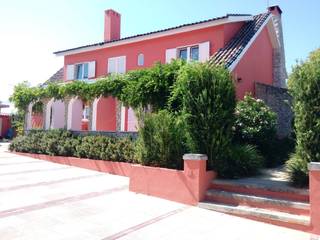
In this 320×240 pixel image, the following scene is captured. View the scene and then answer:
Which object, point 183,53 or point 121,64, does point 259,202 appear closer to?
point 183,53

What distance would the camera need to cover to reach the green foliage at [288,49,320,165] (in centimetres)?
748

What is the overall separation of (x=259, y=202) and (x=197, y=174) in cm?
171

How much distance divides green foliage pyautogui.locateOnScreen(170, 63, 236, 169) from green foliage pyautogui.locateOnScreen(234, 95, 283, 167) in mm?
2728

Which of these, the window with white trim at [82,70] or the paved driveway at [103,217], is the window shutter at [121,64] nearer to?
the window with white trim at [82,70]

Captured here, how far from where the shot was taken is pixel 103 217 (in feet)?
24.1

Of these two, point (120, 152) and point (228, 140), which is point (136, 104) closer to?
point (120, 152)

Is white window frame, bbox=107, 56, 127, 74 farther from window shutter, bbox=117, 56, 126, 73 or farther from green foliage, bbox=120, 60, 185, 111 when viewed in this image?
green foliage, bbox=120, 60, 185, 111

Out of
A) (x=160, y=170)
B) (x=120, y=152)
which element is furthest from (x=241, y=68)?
(x=160, y=170)

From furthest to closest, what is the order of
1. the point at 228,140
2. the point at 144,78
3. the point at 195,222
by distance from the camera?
1. the point at 144,78
2. the point at 228,140
3. the point at 195,222

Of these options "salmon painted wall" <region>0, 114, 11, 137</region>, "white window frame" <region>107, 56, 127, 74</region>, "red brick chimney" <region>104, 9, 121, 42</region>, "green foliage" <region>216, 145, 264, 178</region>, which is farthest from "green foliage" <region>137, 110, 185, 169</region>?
"salmon painted wall" <region>0, 114, 11, 137</region>

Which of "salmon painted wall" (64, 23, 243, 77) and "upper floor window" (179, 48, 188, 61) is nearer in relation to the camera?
"salmon painted wall" (64, 23, 243, 77)

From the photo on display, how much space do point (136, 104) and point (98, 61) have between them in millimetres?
10012

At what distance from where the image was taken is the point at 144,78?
500 inches

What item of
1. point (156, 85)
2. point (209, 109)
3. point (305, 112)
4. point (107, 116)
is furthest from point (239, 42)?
point (305, 112)
